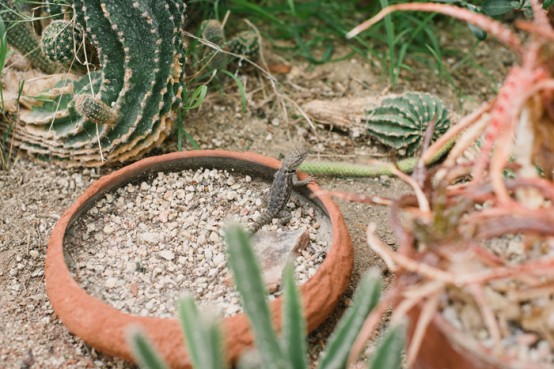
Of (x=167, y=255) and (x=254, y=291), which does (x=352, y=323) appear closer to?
(x=254, y=291)

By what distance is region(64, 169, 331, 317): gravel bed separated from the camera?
2.10 metres

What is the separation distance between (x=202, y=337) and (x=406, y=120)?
5.40 feet

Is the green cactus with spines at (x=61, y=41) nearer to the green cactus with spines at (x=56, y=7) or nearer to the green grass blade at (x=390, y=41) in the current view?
the green cactus with spines at (x=56, y=7)

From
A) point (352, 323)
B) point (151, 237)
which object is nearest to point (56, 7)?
point (151, 237)

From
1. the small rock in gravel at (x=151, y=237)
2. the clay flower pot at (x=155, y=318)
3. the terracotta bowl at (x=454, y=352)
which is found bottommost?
the small rock in gravel at (x=151, y=237)

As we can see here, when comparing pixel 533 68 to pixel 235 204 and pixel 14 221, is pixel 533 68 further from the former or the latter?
pixel 14 221

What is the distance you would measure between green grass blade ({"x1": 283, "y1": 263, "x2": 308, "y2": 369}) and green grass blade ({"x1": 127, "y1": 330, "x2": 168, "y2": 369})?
0.29m

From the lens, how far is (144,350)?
54.7 inches

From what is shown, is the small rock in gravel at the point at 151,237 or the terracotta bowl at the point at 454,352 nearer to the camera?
the terracotta bowl at the point at 454,352

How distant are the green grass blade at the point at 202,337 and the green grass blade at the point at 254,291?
9 centimetres

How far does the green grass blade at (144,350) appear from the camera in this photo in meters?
1.37

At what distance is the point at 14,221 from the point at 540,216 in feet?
6.27

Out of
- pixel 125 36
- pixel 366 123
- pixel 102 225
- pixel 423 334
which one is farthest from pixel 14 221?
pixel 423 334

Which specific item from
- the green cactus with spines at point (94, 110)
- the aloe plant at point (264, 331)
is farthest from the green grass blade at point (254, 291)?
the green cactus with spines at point (94, 110)
